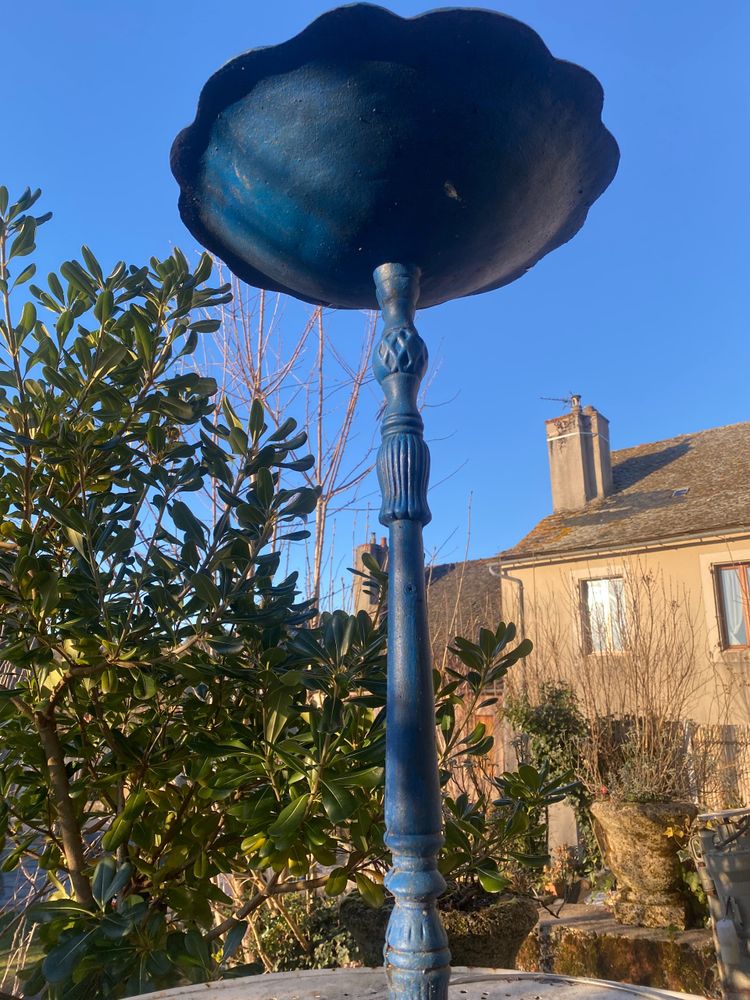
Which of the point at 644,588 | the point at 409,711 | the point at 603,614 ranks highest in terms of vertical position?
the point at 644,588

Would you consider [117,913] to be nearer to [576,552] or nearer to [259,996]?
[259,996]

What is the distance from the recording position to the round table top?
1.65m

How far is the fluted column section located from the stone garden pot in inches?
79.3

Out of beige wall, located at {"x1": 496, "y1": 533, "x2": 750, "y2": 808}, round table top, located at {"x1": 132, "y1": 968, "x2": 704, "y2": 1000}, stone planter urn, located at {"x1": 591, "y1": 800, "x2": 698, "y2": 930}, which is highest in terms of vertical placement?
beige wall, located at {"x1": 496, "y1": 533, "x2": 750, "y2": 808}

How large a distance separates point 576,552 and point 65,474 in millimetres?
9816

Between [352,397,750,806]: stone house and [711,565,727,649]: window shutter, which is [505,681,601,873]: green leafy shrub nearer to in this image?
[352,397,750,806]: stone house

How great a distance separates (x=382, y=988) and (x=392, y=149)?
1.86 m

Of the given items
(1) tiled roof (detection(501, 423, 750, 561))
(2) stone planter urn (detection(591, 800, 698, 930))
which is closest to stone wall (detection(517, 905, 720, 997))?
(2) stone planter urn (detection(591, 800, 698, 930))

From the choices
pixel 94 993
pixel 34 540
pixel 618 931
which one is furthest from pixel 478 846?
pixel 618 931

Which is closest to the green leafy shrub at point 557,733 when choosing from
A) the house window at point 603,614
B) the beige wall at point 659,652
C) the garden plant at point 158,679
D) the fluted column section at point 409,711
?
the beige wall at point 659,652

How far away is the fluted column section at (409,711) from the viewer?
1270 millimetres

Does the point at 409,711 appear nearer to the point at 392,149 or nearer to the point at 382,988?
the point at 382,988

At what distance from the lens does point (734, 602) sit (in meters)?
9.91

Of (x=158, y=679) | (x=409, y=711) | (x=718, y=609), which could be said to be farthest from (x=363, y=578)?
(x=718, y=609)
